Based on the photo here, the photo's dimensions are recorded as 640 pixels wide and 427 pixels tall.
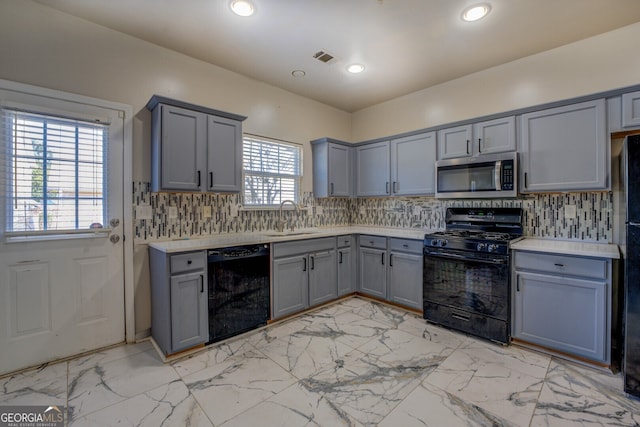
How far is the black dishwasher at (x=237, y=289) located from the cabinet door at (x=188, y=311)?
7 centimetres

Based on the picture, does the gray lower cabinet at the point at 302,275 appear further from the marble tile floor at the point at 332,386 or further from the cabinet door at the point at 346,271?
the marble tile floor at the point at 332,386

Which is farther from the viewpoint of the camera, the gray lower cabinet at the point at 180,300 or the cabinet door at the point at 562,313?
the gray lower cabinet at the point at 180,300

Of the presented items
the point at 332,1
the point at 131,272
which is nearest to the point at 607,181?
the point at 332,1

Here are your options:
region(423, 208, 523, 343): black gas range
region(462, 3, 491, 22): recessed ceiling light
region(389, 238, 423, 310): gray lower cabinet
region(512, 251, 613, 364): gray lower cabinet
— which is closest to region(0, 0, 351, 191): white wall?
region(389, 238, 423, 310): gray lower cabinet

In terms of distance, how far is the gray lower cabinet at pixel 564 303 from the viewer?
2152 millimetres

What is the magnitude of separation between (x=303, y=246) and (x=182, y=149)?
155cm

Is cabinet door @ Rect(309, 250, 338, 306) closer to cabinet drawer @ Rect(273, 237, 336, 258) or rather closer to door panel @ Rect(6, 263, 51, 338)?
cabinet drawer @ Rect(273, 237, 336, 258)

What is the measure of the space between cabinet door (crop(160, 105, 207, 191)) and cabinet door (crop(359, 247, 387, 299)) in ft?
6.99

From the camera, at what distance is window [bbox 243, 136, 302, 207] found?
3.50 meters

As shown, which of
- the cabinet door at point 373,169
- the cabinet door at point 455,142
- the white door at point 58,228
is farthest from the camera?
the cabinet door at point 373,169

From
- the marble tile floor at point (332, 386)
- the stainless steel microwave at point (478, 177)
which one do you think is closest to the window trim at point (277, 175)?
the marble tile floor at point (332, 386)

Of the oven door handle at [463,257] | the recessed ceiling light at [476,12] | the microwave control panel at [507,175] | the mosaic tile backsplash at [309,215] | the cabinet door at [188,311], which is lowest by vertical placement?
the cabinet door at [188,311]

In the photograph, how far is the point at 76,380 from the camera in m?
2.06

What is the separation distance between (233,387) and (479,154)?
3.09 metres
